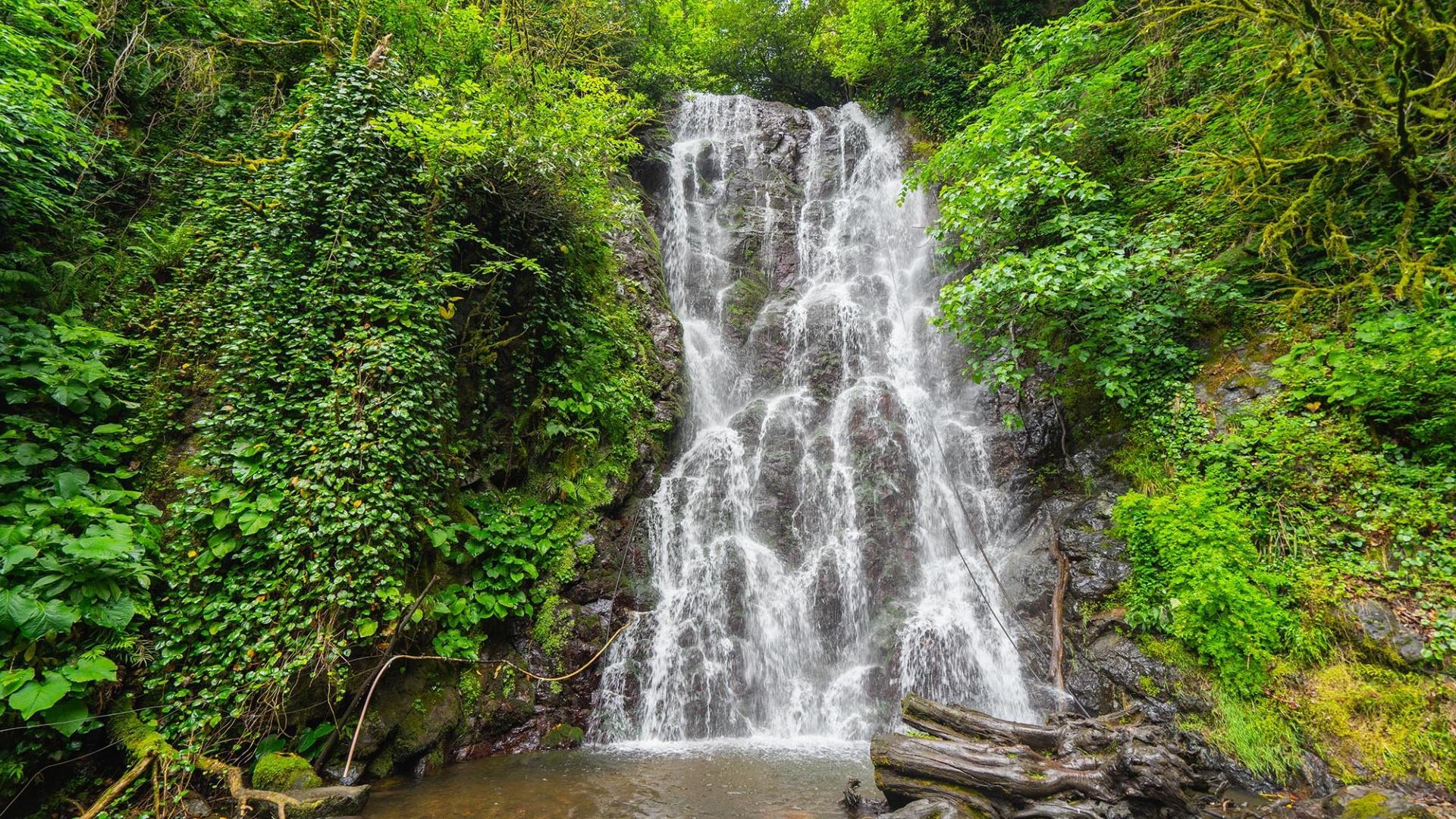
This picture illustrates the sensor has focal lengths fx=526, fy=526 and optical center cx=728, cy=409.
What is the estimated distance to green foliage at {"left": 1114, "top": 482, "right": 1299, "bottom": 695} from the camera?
4586 millimetres

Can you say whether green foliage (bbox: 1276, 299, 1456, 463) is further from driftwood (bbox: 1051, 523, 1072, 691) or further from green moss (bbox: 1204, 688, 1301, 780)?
driftwood (bbox: 1051, 523, 1072, 691)

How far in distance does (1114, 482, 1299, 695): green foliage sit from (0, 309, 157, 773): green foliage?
27.7ft

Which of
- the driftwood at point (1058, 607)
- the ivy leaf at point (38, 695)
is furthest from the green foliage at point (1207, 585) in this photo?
the ivy leaf at point (38, 695)

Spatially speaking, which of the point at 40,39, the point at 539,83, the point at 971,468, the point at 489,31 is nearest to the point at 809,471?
the point at 971,468

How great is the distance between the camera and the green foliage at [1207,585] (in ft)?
15.0

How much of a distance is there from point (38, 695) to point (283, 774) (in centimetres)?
148

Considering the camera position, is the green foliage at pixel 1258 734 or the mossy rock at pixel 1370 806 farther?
the green foliage at pixel 1258 734

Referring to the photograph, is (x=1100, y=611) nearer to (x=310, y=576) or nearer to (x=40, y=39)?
(x=310, y=576)

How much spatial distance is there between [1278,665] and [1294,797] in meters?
0.98

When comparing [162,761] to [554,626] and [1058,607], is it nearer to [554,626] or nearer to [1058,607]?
[554,626]

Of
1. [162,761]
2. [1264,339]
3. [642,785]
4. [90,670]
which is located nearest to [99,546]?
[90,670]

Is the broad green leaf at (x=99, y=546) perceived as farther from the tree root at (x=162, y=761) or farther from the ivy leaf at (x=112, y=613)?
the tree root at (x=162, y=761)

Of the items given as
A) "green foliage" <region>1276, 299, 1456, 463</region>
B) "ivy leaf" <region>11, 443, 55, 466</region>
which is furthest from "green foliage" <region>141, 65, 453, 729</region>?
"green foliage" <region>1276, 299, 1456, 463</region>

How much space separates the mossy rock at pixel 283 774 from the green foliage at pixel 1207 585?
751 centimetres
